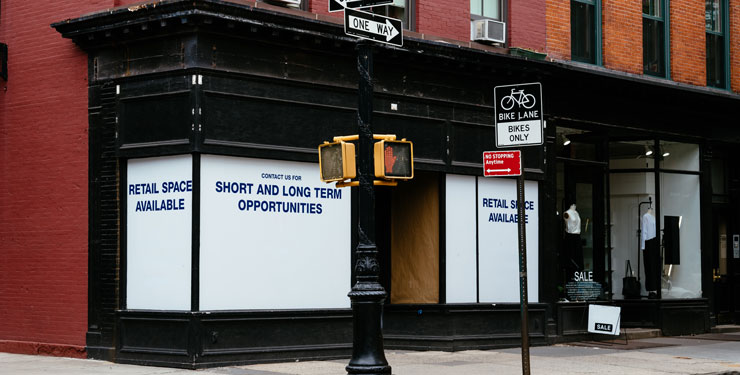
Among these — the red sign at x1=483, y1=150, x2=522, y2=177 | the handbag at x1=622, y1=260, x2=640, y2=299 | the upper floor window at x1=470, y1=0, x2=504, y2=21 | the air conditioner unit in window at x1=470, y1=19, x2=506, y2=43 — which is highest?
the upper floor window at x1=470, y1=0, x2=504, y2=21

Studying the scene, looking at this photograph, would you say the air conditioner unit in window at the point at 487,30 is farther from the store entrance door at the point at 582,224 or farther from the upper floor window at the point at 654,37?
the upper floor window at the point at 654,37

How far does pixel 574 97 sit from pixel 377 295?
10.1m

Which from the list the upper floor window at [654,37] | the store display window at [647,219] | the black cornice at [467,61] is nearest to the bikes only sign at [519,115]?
the black cornice at [467,61]

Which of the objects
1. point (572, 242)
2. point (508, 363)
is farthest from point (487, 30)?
point (508, 363)

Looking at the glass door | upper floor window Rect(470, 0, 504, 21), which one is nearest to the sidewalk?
the glass door

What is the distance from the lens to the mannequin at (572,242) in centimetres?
2019

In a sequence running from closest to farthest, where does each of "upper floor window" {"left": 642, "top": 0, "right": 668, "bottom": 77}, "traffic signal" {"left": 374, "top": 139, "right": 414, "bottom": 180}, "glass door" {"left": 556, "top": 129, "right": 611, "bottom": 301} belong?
"traffic signal" {"left": 374, "top": 139, "right": 414, "bottom": 180}
"glass door" {"left": 556, "top": 129, "right": 611, "bottom": 301}
"upper floor window" {"left": 642, "top": 0, "right": 668, "bottom": 77}

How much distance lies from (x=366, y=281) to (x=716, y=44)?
15.7 m

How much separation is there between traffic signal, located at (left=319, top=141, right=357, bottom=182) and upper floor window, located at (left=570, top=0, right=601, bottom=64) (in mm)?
10445

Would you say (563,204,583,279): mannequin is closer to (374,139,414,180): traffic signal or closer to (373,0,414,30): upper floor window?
(373,0,414,30): upper floor window

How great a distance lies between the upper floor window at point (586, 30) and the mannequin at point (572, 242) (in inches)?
119

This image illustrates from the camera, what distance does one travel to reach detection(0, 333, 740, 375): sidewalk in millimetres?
14320

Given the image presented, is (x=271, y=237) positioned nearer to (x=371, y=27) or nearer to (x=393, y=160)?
(x=393, y=160)

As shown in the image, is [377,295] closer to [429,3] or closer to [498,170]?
[498,170]
